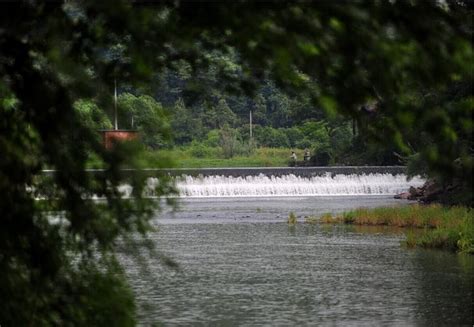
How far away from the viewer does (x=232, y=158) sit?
205ft

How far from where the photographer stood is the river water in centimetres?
1573

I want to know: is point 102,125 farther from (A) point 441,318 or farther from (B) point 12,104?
(A) point 441,318

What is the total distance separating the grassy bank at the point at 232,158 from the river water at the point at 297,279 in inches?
1126

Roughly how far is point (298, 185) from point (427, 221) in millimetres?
15676

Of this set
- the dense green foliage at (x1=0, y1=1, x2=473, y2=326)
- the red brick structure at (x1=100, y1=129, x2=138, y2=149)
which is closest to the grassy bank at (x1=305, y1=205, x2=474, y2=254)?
the dense green foliage at (x1=0, y1=1, x2=473, y2=326)

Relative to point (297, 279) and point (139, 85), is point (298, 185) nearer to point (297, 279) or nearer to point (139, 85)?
point (297, 279)

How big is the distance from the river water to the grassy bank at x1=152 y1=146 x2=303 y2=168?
93.8 feet

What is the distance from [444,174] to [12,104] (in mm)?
3018

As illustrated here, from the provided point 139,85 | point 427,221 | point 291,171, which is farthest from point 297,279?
point 291,171

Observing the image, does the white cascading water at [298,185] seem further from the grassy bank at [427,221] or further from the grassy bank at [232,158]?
the grassy bank at [232,158]

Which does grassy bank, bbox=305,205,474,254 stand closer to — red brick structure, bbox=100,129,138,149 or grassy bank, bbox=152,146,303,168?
red brick structure, bbox=100,129,138,149

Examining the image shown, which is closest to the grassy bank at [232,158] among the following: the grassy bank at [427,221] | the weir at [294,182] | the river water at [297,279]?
the weir at [294,182]

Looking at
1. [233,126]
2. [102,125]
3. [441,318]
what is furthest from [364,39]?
[233,126]

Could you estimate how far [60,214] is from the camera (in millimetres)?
6441
